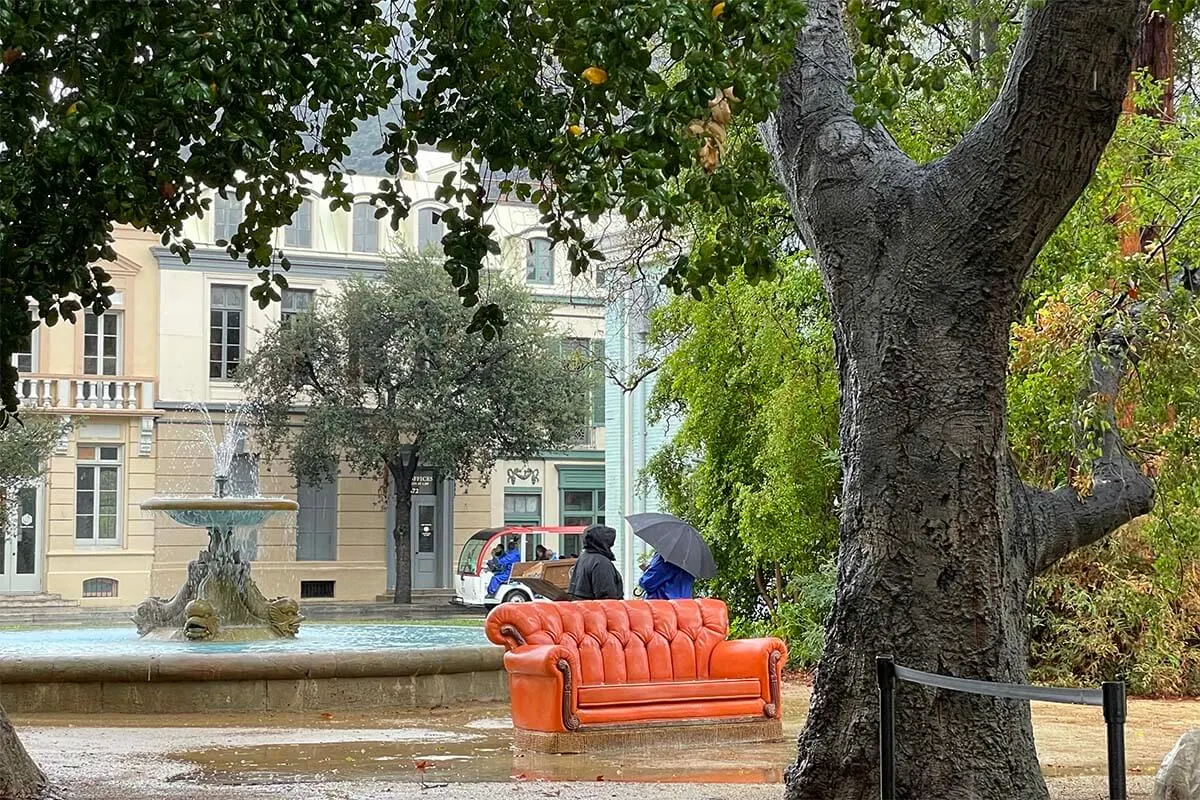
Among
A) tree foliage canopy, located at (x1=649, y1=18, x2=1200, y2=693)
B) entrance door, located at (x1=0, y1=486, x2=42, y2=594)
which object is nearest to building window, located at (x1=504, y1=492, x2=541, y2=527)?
entrance door, located at (x1=0, y1=486, x2=42, y2=594)

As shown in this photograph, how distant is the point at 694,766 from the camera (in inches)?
413

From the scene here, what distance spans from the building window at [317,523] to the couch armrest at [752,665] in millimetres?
29907

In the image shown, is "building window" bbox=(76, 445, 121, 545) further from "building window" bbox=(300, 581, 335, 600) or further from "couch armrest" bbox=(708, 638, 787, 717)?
"couch armrest" bbox=(708, 638, 787, 717)

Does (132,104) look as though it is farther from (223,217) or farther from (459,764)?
(223,217)

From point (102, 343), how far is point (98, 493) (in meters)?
3.63

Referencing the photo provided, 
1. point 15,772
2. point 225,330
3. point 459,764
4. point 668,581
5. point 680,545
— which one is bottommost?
point 459,764

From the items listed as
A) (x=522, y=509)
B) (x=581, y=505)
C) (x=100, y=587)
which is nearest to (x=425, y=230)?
(x=522, y=509)

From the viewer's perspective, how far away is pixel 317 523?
41.5 m

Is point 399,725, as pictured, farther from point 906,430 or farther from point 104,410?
point 104,410

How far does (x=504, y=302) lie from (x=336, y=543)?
772 centimetres

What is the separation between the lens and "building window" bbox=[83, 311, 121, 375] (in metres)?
39.2

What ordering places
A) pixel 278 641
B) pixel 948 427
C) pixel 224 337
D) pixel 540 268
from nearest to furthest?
pixel 948 427
pixel 278 641
pixel 224 337
pixel 540 268

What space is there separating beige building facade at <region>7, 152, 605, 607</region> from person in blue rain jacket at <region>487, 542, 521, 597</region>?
173 inches

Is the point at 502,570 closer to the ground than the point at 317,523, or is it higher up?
closer to the ground
